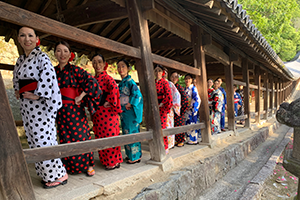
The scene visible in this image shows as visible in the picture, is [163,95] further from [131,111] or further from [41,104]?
[41,104]

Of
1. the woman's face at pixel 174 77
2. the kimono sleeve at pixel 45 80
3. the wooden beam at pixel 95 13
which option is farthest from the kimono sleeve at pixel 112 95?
the woman's face at pixel 174 77

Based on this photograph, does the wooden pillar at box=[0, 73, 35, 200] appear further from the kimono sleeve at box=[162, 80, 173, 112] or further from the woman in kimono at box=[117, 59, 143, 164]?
the kimono sleeve at box=[162, 80, 173, 112]

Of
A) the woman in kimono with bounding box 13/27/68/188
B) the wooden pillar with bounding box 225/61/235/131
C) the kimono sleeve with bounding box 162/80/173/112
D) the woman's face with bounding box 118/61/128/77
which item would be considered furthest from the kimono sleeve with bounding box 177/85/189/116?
the woman in kimono with bounding box 13/27/68/188

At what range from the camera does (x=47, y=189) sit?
7.45ft

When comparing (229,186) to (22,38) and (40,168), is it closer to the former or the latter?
(40,168)

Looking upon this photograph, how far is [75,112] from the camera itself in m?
2.62

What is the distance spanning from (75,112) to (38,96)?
20.5 inches

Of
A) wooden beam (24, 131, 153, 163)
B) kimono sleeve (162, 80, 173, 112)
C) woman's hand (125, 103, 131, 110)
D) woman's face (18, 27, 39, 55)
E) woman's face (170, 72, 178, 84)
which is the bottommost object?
wooden beam (24, 131, 153, 163)

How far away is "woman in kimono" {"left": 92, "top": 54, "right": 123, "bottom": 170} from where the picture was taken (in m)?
2.98

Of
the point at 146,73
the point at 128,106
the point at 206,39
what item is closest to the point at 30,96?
the point at 128,106

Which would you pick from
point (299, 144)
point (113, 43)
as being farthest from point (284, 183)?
point (113, 43)

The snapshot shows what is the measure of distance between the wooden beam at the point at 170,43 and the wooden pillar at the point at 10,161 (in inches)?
171

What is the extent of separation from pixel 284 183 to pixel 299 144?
109 inches

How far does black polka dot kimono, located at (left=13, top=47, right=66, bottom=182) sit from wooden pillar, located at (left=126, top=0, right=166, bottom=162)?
1.35 m
